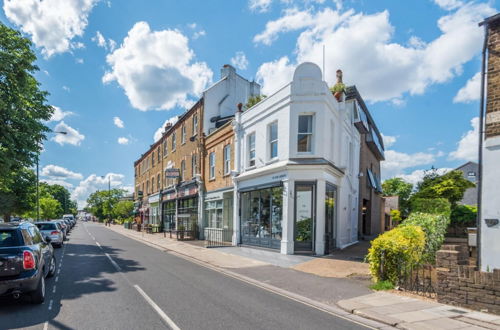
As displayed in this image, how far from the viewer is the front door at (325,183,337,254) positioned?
1656 cm

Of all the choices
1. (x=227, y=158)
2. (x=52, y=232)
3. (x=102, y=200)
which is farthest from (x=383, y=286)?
(x=102, y=200)

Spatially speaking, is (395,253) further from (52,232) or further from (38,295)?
(52,232)

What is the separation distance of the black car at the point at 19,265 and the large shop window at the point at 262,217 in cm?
1086

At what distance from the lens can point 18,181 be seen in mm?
29266

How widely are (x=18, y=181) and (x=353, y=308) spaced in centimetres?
3158

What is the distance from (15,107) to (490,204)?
1790cm

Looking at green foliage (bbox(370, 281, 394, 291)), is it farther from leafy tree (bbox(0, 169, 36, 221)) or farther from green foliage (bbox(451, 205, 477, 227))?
leafy tree (bbox(0, 169, 36, 221))

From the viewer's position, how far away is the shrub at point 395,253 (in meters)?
8.76

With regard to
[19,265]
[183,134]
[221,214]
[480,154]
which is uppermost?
[183,134]

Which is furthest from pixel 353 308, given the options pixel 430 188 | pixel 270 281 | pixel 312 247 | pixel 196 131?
pixel 196 131

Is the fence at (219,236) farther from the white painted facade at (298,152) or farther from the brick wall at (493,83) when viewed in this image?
the brick wall at (493,83)

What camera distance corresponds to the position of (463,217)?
13.7 metres

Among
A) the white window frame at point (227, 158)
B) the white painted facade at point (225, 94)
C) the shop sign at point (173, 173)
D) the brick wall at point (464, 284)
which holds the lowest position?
the brick wall at point (464, 284)

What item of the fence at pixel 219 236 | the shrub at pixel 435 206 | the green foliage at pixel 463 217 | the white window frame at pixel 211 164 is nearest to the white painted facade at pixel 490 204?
the shrub at pixel 435 206
